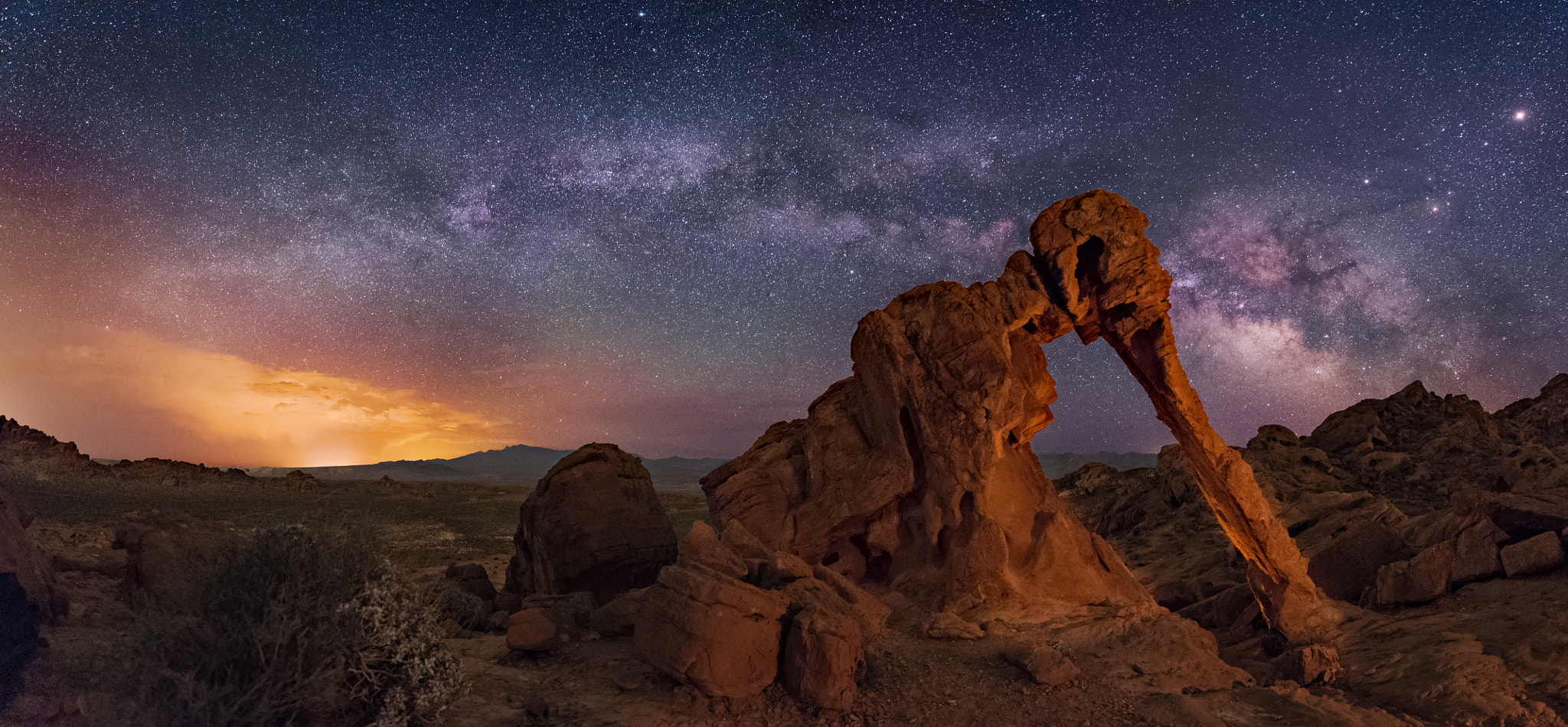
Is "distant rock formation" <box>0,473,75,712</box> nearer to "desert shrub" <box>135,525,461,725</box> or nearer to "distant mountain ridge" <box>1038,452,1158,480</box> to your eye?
"desert shrub" <box>135,525,461,725</box>

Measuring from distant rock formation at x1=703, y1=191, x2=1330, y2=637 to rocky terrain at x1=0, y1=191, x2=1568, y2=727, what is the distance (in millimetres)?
59

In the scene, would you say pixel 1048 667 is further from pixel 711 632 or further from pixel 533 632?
pixel 533 632

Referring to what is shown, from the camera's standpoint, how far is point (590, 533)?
14.4 metres

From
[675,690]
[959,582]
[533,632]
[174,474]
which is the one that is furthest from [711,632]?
[174,474]

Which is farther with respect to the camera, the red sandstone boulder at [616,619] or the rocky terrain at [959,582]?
the red sandstone boulder at [616,619]

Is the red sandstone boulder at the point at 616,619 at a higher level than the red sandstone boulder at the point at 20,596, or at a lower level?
lower

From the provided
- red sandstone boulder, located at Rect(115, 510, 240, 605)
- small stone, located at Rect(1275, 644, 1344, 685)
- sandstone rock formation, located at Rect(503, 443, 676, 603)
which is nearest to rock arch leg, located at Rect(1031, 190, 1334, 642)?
small stone, located at Rect(1275, 644, 1344, 685)

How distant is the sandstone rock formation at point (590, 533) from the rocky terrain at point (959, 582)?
2.7 inches

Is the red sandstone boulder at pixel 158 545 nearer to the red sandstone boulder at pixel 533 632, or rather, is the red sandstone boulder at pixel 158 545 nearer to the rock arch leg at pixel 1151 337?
the red sandstone boulder at pixel 533 632

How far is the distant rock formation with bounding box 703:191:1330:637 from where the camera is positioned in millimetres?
A: 12945

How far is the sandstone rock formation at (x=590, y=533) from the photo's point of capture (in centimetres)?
1412

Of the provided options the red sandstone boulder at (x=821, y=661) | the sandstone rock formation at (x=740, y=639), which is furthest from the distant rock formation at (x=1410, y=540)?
the sandstone rock formation at (x=740, y=639)

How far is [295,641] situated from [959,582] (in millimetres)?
10135

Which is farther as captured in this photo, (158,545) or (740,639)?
(158,545)
